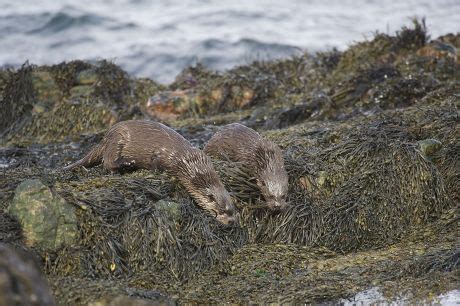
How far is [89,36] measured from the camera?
54.4 feet

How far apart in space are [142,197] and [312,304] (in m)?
1.40

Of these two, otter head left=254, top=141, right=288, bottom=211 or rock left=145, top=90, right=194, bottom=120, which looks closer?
otter head left=254, top=141, right=288, bottom=211

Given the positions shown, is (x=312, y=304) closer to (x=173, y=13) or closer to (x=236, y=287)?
(x=236, y=287)

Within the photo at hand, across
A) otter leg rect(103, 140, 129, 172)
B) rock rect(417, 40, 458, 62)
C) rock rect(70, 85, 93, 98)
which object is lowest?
rock rect(70, 85, 93, 98)

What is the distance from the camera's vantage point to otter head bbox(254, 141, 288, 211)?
18.8ft

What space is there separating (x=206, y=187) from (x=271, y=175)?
1.65 ft

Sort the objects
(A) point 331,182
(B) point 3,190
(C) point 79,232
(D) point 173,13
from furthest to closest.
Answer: (D) point 173,13 → (A) point 331,182 → (B) point 3,190 → (C) point 79,232

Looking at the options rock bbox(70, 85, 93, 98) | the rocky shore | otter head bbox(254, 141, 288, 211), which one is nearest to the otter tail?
the rocky shore

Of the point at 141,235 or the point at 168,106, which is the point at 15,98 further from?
the point at 141,235

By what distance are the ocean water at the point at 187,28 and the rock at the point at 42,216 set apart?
8.75 meters

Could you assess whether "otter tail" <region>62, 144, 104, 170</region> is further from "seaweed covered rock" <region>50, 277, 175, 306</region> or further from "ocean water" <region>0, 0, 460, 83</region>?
"ocean water" <region>0, 0, 460, 83</region>

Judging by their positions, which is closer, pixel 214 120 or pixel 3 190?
pixel 3 190

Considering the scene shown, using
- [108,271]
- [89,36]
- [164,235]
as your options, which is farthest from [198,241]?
[89,36]

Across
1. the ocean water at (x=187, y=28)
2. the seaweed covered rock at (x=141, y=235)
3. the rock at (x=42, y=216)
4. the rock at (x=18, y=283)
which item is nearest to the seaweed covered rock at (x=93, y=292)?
the seaweed covered rock at (x=141, y=235)
